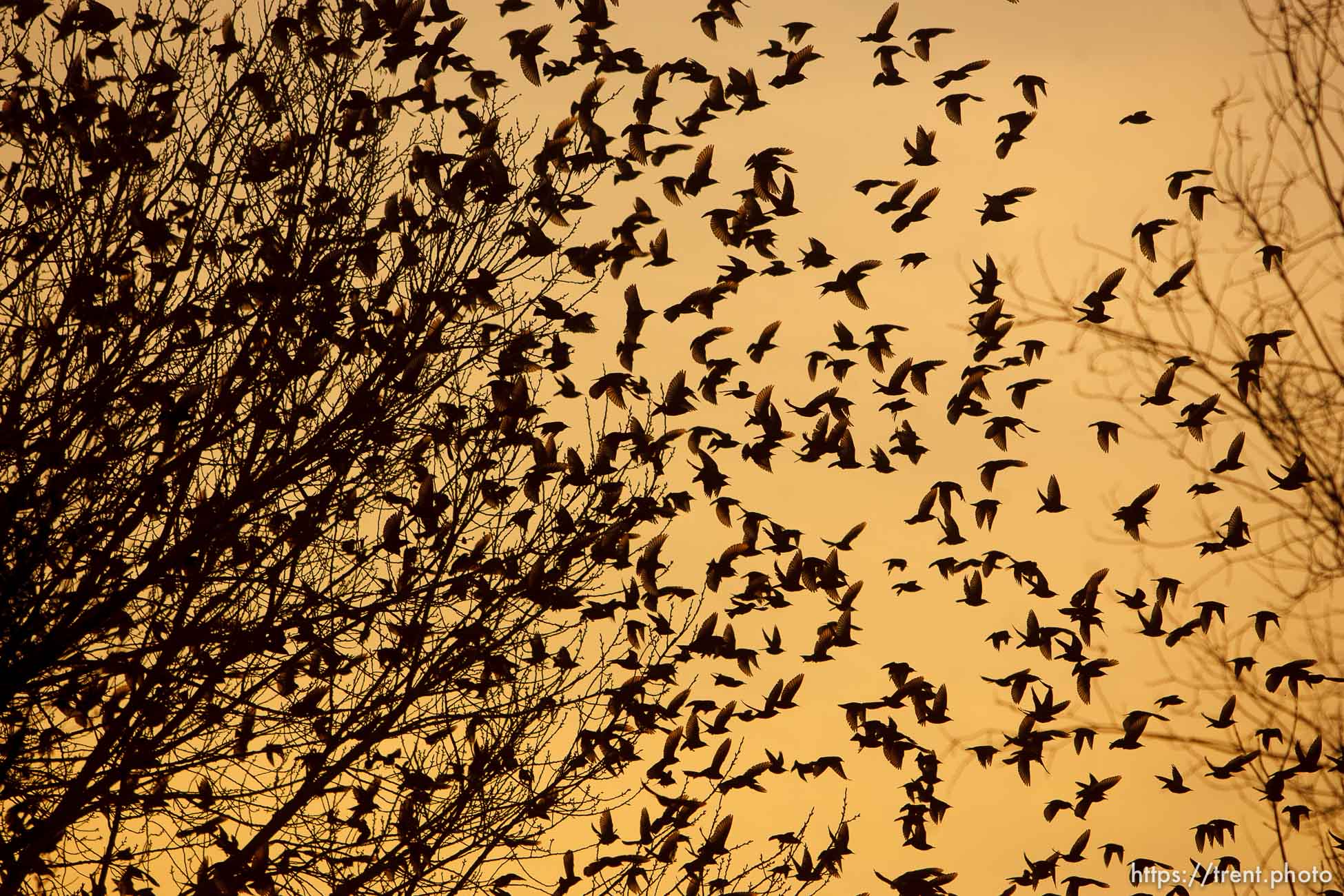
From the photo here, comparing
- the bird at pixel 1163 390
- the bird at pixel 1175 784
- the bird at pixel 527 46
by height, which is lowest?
the bird at pixel 1175 784

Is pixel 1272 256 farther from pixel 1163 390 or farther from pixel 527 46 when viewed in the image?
pixel 527 46

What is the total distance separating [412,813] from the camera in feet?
27.1

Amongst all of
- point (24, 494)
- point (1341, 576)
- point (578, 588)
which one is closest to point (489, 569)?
point (578, 588)

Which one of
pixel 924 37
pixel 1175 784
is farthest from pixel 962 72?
pixel 1175 784

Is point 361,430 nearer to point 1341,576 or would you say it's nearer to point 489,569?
point 489,569

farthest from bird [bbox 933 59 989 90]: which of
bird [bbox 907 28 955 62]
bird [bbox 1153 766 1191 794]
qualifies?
bird [bbox 1153 766 1191 794]

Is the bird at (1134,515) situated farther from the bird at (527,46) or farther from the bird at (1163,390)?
the bird at (527,46)

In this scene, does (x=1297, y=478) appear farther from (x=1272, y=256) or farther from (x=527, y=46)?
(x=527, y=46)

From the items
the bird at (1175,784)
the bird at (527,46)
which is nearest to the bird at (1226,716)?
the bird at (1175,784)

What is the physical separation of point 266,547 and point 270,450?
25.0 inches

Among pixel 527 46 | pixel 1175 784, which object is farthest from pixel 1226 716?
pixel 527 46

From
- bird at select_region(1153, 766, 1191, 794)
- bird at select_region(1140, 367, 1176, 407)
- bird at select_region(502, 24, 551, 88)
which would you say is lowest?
bird at select_region(1153, 766, 1191, 794)

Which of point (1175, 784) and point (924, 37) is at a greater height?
point (924, 37)

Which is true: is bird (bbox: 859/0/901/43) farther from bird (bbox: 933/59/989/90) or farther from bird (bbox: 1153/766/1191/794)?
bird (bbox: 1153/766/1191/794)
